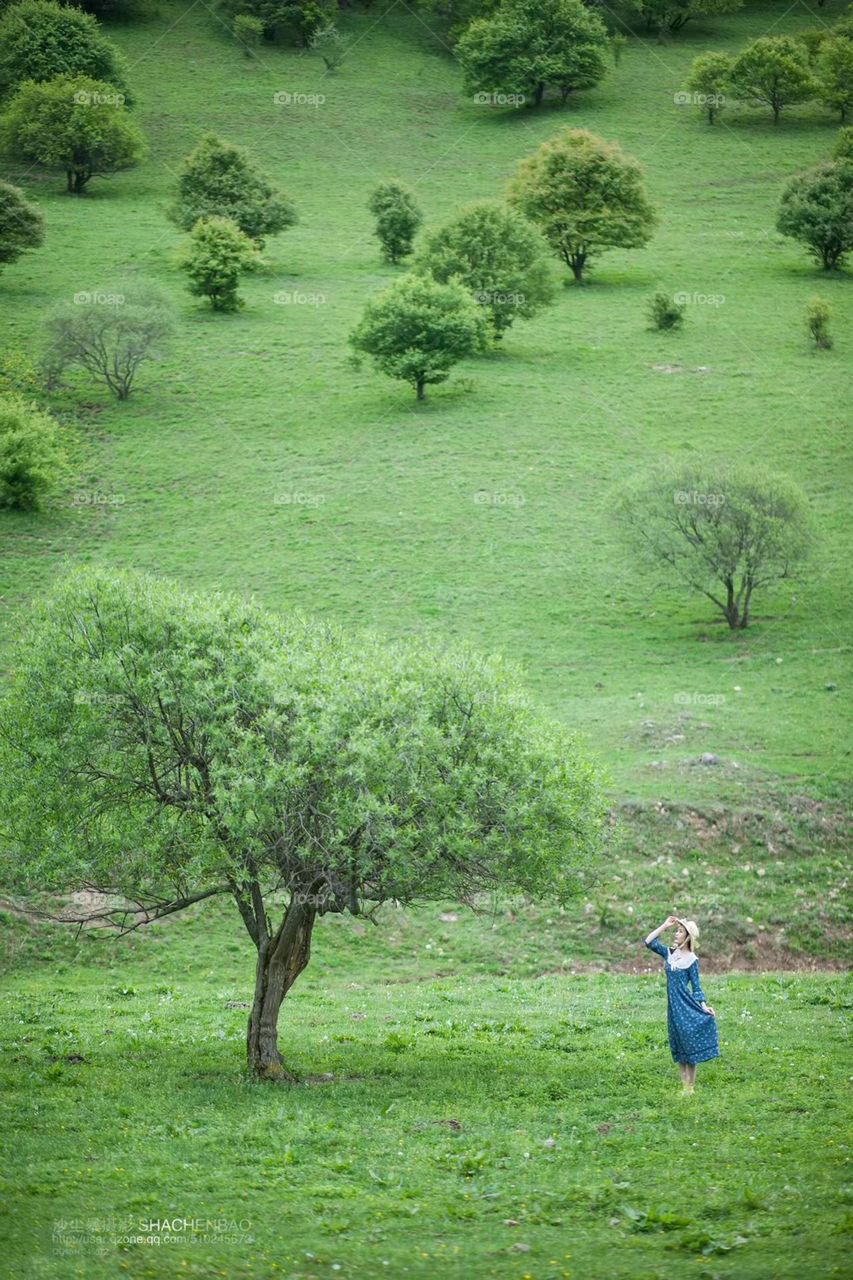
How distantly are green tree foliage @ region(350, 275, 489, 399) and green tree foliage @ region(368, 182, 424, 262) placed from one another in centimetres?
1987

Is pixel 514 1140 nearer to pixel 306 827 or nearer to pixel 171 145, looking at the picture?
pixel 306 827

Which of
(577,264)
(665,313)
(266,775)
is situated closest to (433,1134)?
(266,775)

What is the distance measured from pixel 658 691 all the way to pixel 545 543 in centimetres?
1347

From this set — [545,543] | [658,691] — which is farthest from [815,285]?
[658,691]

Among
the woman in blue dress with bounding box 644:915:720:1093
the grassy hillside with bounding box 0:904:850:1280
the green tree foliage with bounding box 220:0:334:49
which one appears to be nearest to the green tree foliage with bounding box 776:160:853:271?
the green tree foliage with bounding box 220:0:334:49

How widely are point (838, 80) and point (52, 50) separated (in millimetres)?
66843

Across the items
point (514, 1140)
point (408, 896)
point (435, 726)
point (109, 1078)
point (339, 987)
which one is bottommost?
point (339, 987)

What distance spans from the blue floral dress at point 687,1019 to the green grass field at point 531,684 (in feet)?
2.26

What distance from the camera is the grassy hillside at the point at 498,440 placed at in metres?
45.1

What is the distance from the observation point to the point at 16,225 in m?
79.9

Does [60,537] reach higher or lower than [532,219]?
lower

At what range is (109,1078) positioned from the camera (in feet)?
64.4

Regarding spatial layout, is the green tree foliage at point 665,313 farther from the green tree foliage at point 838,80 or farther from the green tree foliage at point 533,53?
the green tree foliage at point 838,80

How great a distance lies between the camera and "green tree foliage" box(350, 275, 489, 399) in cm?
6431
